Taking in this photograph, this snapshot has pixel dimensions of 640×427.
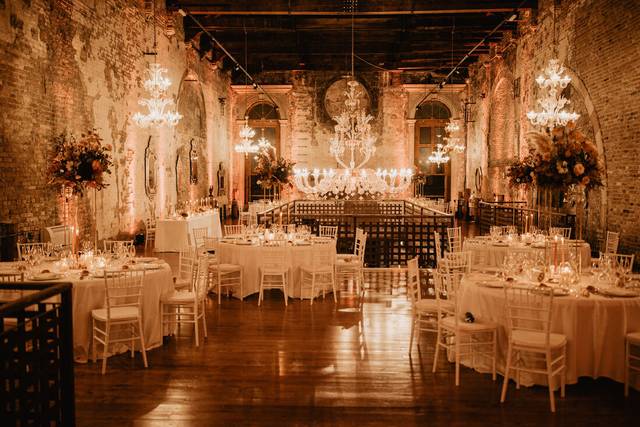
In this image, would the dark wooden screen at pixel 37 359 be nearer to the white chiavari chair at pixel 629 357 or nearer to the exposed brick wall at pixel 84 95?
the white chiavari chair at pixel 629 357

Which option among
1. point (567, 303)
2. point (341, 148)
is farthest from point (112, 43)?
point (567, 303)

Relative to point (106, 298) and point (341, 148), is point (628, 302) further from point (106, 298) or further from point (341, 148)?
point (341, 148)

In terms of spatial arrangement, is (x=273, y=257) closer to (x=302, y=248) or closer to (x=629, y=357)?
(x=302, y=248)

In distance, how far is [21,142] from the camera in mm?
8070

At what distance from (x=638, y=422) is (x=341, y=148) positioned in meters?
10.3

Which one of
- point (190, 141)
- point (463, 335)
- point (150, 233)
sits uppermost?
point (190, 141)

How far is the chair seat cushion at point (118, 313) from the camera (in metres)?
5.20

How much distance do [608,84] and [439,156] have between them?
10509 mm

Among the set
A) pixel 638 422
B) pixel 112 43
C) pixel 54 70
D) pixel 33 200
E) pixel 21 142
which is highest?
pixel 112 43

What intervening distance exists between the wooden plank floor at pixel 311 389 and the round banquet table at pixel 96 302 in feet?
0.65

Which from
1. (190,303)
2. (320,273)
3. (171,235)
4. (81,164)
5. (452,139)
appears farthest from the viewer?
(452,139)

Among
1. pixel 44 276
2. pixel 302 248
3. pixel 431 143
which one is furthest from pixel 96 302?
pixel 431 143

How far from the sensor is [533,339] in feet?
14.8

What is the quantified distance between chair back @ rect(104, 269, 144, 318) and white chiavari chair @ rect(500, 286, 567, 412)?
3.37m
